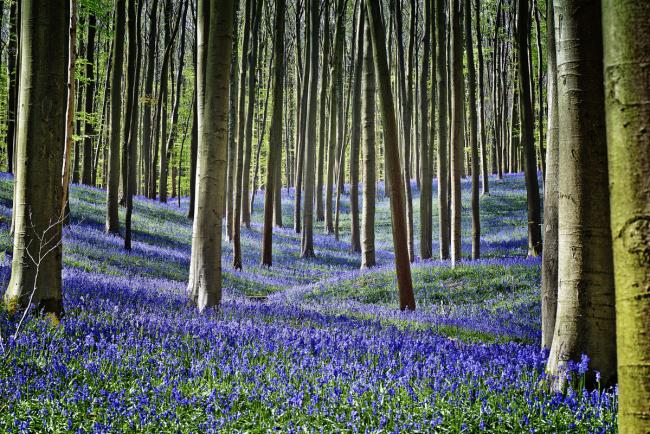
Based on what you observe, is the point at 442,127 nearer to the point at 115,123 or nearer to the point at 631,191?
the point at 115,123

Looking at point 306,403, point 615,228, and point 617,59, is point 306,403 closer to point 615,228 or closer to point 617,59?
point 615,228

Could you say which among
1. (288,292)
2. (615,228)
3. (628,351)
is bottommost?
(288,292)

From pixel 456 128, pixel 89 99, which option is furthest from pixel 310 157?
pixel 89 99

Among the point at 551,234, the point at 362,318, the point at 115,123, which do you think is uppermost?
the point at 115,123

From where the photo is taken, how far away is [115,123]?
18172mm

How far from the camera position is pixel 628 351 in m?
1.94

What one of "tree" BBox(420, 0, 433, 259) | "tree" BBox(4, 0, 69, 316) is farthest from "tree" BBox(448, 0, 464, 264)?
"tree" BBox(4, 0, 69, 316)

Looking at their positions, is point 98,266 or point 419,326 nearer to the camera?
point 419,326

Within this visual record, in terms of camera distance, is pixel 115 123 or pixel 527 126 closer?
pixel 527 126

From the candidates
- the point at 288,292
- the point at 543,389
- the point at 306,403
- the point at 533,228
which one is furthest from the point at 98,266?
the point at 533,228

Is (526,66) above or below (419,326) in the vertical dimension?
above

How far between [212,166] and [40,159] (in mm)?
2586

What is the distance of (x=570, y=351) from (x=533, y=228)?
489 inches

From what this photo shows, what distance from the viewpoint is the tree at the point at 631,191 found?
189 centimetres
